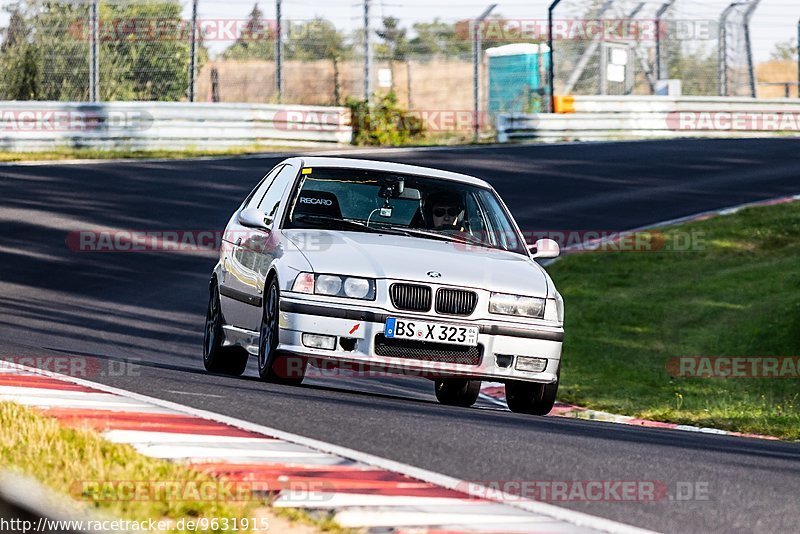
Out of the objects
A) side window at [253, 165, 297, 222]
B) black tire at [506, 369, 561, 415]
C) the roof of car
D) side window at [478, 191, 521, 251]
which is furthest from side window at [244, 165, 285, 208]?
black tire at [506, 369, 561, 415]

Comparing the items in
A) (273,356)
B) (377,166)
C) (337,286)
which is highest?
(377,166)

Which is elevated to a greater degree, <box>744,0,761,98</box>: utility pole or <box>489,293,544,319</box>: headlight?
<box>744,0,761,98</box>: utility pole

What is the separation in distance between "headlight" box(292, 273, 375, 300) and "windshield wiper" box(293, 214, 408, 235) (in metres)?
0.92

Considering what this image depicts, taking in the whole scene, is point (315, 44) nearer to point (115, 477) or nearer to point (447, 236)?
point (447, 236)

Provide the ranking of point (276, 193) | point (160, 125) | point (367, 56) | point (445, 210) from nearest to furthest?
point (445, 210) → point (276, 193) → point (160, 125) → point (367, 56)

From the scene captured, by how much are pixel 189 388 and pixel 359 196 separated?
7.22 ft

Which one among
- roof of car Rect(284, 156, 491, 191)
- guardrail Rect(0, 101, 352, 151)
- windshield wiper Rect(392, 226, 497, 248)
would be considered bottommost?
windshield wiper Rect(392, 226, 497, 248)

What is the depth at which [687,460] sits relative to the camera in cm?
719

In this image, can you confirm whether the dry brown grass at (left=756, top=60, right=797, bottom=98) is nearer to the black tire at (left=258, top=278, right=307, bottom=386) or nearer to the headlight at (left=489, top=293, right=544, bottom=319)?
the headlight at (left=489, top=293, right=544, bottom=319)

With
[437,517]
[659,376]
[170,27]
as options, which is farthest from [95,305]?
[170,27]

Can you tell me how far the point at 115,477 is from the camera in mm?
5363

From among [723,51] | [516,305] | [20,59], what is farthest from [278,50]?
[516,305]

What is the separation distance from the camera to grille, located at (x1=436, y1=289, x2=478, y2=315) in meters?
9.01

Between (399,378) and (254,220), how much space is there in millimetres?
4028
